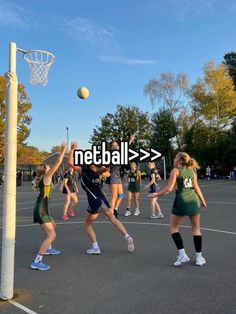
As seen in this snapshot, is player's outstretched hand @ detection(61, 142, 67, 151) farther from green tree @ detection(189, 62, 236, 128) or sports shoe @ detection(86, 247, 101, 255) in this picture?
green tree @ detection(189, 62, 236, 128)

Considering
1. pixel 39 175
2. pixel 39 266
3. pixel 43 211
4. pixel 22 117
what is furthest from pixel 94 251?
pixel 22 117

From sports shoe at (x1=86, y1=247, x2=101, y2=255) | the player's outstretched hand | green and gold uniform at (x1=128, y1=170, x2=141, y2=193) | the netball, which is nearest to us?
the player's outstretched hand

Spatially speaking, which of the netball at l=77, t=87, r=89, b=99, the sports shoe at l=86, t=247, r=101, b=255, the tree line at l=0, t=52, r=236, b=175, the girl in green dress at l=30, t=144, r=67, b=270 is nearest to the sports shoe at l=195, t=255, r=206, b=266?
the sports shoe at l=86, t=247, r=101, b=255

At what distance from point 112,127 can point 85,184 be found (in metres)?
62.6

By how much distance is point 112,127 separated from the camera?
6956 centimetres

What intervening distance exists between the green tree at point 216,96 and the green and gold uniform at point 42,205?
166ft

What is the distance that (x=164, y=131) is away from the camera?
5978 cm

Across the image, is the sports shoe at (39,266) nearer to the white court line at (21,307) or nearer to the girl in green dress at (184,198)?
the white court line at (21,307)

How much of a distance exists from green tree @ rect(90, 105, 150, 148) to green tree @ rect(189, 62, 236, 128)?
12943 mm

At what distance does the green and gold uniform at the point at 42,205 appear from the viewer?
6.63 m

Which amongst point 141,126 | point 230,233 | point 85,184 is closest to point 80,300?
point 85,184

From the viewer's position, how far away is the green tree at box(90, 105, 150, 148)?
6731 cm

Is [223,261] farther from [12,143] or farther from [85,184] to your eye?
[12,143]

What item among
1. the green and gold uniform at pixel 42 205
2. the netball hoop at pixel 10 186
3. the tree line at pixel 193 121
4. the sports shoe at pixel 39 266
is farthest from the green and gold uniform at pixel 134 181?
the tree line at pixel 193 121
